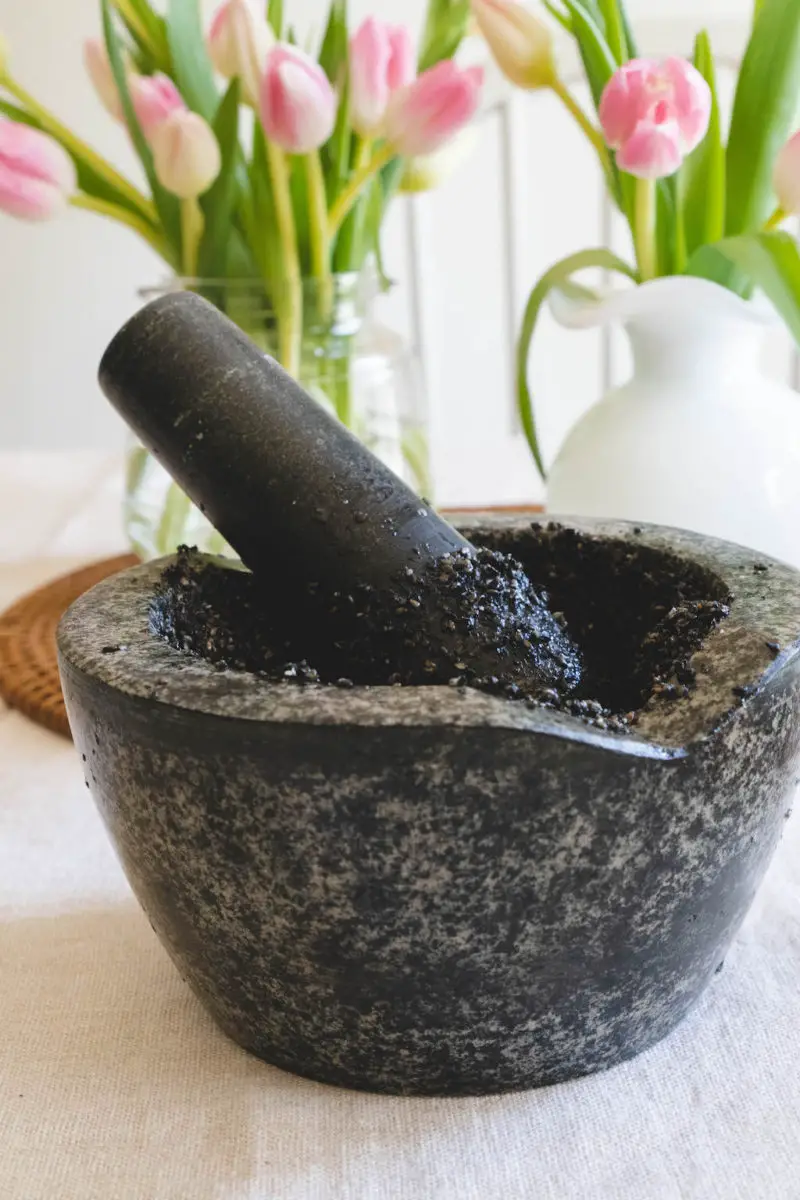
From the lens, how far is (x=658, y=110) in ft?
2.66

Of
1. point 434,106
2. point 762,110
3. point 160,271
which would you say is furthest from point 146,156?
point 160,271

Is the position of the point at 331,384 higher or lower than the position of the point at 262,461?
lower

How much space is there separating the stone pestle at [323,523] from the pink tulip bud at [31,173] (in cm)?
39

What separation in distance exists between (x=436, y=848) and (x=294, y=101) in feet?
2.11

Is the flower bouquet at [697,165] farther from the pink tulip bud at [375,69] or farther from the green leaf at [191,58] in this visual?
the green leaf at [191,58]

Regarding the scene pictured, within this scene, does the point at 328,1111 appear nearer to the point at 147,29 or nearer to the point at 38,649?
the point at 38,649

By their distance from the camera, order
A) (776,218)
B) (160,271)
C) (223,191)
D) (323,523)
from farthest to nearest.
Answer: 1. (160,271)
2. (223,191)
3. (776,218)
4. (323,523)

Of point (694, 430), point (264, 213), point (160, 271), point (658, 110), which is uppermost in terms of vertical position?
point (658, 110)

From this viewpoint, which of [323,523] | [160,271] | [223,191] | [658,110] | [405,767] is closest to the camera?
[405,767]

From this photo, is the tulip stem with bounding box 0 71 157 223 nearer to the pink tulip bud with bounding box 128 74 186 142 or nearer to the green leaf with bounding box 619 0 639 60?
the pink tulip bud with bounding box 128 74 186 142

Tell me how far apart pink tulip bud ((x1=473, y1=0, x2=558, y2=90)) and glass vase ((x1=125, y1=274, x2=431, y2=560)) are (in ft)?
0.69

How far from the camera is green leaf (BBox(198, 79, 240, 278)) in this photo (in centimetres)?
101

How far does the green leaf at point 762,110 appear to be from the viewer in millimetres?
894

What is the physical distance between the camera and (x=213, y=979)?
0.53 metres
